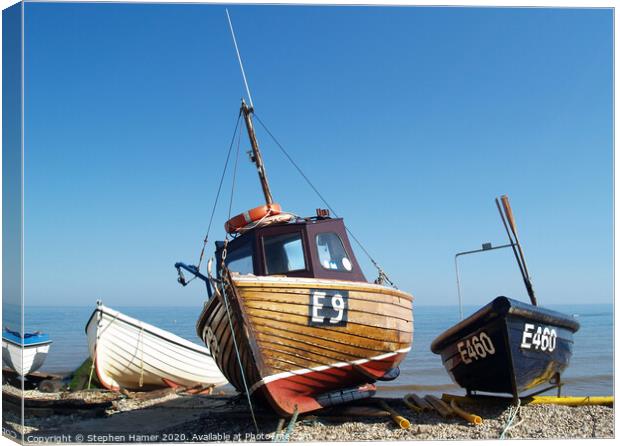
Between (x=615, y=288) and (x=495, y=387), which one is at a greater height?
(x=615, y=288)

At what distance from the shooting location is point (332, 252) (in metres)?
9.03

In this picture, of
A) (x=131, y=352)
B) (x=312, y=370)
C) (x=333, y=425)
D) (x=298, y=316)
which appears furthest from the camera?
(x=131, y=352)

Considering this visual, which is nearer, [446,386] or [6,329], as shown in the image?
[6,329]

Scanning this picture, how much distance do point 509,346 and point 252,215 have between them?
4387 millimetres

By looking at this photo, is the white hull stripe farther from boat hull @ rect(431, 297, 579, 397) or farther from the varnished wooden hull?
boat hull @ rect(431, 297, 579, 397)

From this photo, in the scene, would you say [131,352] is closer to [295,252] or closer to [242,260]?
[242,260]

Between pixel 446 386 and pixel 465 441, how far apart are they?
25.0ft

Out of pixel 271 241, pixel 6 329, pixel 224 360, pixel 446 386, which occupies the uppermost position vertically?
pixel 271 241

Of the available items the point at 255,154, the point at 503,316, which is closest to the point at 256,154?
the point at 255,154

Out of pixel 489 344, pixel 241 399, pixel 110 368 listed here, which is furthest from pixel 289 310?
pixel 110 368

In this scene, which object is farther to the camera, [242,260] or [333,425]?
[242,260]

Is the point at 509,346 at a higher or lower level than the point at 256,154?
lower

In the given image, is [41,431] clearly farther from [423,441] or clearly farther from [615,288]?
[615,288]

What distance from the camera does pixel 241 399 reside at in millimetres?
10109
